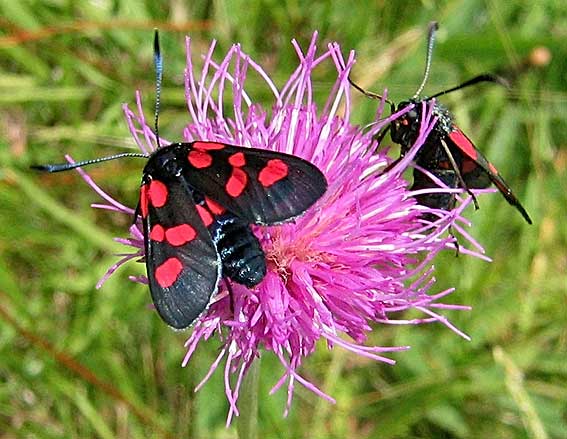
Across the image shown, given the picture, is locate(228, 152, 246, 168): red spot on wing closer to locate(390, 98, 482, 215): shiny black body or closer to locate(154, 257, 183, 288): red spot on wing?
locate(154, 257, 183, 288): red spot on wing

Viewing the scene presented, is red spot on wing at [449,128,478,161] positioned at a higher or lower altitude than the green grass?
higher

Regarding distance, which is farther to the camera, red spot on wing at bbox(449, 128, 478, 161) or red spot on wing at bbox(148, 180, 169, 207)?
red spot on wing at bbox(449, 128, 478, 161)

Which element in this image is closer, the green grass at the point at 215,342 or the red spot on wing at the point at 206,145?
the red spot on wing at the point at 206,145

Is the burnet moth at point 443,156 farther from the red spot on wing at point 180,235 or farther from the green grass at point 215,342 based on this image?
the green grass at point 215,342

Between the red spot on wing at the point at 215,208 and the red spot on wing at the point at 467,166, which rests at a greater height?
the red spot on wing at the point at 215,208

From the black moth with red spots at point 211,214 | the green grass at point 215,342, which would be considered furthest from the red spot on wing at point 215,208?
the green grass at point 215,342

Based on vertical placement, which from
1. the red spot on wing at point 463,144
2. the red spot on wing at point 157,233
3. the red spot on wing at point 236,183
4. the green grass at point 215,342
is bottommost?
the green grass at point 215,342

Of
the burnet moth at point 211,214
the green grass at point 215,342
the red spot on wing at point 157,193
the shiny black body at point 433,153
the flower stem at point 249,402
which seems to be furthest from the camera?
the green grass at point 215,342

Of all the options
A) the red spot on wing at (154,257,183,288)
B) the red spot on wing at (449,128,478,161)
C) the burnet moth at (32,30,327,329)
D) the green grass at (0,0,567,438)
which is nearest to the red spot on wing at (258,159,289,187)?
the burnet moth at (32,30,327,329)
